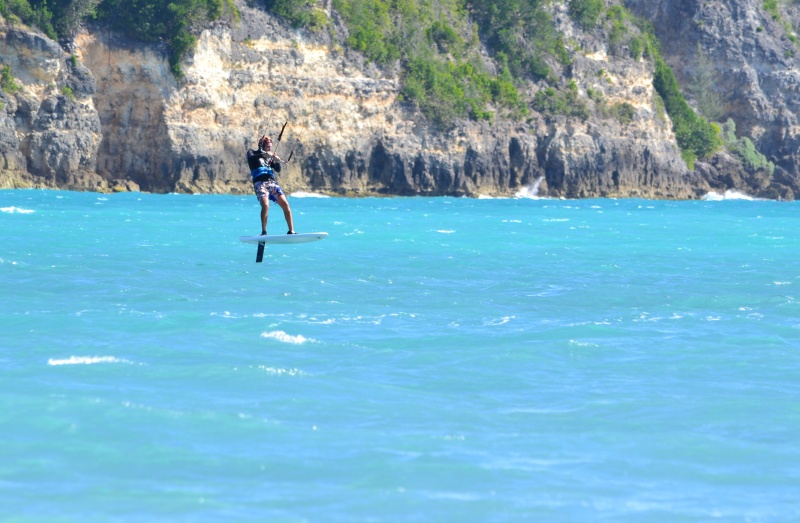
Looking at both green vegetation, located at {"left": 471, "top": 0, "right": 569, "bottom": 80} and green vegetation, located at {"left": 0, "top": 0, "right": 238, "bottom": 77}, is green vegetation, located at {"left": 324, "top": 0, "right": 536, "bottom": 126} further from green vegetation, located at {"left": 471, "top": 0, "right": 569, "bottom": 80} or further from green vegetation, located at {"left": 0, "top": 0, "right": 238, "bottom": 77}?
green vegetation, located at {"left": 0, "top": 0, "right": 238, "bottom": 77}

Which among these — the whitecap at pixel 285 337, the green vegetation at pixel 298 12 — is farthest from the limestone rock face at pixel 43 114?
the whitecap at pixel 285 337

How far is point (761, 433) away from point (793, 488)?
163 cm

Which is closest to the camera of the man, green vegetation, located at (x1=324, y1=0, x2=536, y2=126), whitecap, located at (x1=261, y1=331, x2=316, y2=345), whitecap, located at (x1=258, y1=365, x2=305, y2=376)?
whitecap, located at (x1=258, y1=365, x2=305, y2=376)

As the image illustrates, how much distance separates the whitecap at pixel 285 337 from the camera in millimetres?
15523

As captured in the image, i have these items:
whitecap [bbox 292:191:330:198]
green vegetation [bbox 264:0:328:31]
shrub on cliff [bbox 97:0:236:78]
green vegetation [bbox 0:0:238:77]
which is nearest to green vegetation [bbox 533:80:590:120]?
green vegetation [bbox 264:0:328:31]

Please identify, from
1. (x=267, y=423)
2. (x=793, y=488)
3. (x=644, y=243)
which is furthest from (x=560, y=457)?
(x=644, y=243)

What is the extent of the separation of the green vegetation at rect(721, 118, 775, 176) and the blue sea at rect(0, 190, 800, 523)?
59312 mm

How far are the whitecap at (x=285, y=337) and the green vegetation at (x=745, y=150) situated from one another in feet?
237

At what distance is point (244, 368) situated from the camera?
1358 cm

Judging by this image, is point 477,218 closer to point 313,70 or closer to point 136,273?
point 313,70

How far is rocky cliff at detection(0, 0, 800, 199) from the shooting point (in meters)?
56.7

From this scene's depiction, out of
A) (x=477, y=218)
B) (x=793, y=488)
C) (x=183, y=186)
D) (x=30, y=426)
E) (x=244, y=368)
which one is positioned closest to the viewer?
(x=793, y=488)

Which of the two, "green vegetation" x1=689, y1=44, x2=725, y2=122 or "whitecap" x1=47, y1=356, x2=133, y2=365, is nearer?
"whitecap" x1=47, y1=356, x2=133, y2=365

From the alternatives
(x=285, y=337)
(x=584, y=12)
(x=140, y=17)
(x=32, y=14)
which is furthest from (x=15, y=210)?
(x=584, y=12)
